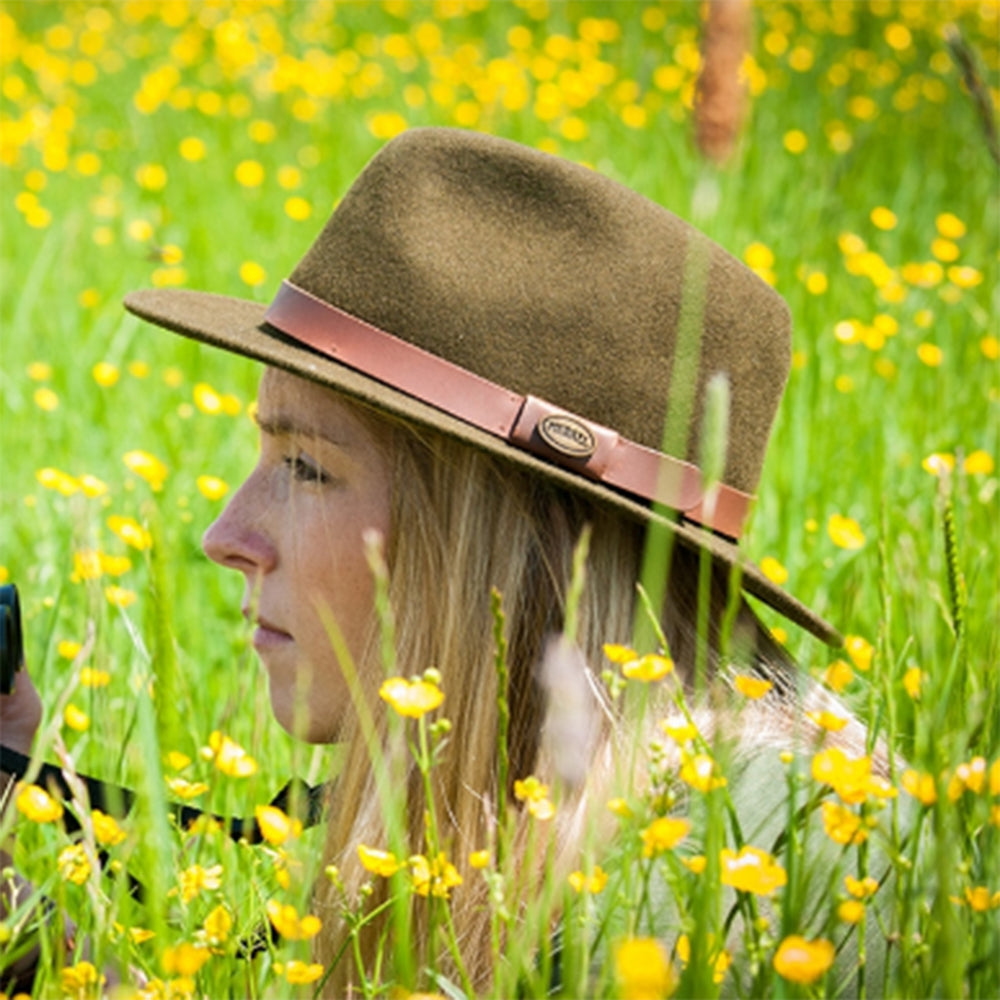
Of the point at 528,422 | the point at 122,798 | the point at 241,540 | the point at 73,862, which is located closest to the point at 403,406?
the point at 528,422

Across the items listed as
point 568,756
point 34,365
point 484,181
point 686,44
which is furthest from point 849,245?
point 686,44

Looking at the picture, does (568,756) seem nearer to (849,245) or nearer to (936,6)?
(849,245)

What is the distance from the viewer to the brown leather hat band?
1.61 m

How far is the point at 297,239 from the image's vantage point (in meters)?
4.41

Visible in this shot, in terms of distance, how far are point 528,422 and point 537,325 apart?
0.34 ft

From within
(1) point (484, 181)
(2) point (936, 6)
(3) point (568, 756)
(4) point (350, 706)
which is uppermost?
(2) point (936, 6)

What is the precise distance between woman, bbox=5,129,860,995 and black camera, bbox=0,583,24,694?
9.0 inches

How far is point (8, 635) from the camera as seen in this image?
172 centimetres

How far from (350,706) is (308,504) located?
204 millimetres

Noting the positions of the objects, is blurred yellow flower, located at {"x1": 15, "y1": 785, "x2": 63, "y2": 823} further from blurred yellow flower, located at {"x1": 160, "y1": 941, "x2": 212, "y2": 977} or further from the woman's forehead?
the woman's forehead

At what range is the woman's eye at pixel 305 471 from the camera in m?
1.71

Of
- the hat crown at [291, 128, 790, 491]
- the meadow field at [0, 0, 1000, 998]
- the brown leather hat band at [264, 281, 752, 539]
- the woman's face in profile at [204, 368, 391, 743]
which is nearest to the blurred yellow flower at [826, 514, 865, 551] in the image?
the meadow field at [0, 0, 1000, 998]

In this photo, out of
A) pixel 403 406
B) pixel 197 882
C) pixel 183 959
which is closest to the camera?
pixel 183 959

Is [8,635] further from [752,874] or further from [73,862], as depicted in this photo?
[752,874]
